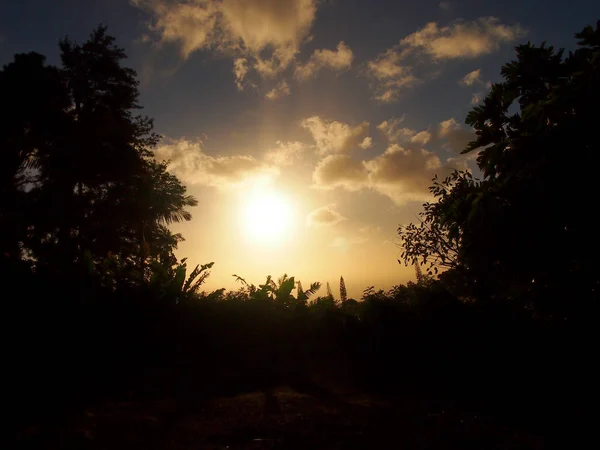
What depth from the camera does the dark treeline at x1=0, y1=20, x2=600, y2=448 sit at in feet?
12.3

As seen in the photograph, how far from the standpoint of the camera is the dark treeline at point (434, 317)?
3.76 meters

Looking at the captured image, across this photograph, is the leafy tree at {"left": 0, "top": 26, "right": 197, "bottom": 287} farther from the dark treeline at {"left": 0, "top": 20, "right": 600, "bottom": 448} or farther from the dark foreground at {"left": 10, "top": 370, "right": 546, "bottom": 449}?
the dark foreground at {"left": 10, "top": 370, "right": 546, "bottom": 449}

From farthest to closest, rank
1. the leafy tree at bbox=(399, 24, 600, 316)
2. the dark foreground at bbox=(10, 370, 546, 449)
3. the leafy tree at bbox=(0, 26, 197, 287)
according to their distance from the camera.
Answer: the leafy tree at bbox=(0, 26, 197, 287), the leafy tree at bbox=(399, 24, 600, 316), the dark foreground at bbox=(10, 370, 546, 449)

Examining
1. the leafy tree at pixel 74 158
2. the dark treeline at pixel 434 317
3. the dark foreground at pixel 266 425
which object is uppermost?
the leafy tree at pixel 74 158

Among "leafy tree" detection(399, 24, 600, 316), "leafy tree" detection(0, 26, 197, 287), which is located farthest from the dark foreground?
"leafy tree" detection(0, 26, 197, 287)

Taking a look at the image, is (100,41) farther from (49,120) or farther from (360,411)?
(360,411)

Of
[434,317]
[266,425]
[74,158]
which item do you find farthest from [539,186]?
[74,158]

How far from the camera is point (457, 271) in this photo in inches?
250

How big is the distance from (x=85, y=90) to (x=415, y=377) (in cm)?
1814

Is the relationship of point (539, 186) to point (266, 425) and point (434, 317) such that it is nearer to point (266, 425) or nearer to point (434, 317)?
point (434, 317)

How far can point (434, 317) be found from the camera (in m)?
5.76

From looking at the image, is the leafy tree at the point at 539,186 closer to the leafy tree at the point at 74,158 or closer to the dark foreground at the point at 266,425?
the dark foreground at the point at 266,425

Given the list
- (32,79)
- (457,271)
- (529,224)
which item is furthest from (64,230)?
(529,224)

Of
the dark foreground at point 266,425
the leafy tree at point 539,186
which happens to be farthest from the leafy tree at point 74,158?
the leafy tree at point 539,186
